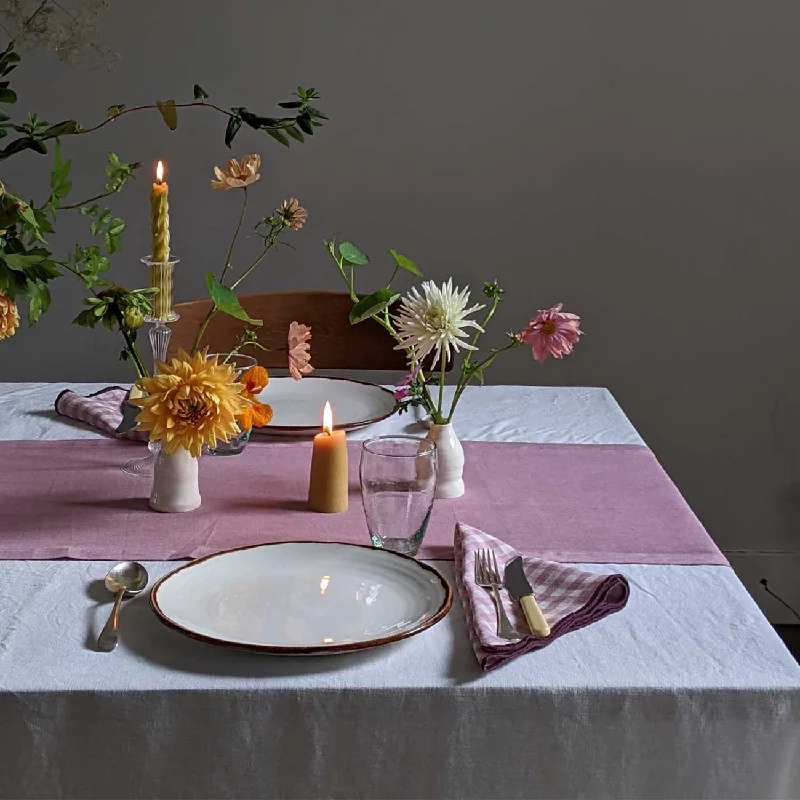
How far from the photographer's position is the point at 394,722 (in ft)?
2.86

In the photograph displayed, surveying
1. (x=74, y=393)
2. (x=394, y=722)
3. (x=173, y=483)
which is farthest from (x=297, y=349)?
(x=394, y=722)

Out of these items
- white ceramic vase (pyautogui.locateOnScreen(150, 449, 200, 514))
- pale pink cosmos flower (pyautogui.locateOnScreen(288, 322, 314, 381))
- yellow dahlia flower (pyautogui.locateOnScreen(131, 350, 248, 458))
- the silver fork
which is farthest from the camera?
pale pink cosmos flower (pyautogui.locateOnScreen(288, 322, 314, 381))

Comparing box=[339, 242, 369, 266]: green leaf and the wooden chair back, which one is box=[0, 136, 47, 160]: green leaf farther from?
the wooden chair back

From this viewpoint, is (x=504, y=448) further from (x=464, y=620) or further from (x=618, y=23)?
(x=618, y=23)

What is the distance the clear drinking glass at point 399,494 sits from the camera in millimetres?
1115

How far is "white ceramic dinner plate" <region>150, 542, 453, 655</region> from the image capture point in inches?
36.9

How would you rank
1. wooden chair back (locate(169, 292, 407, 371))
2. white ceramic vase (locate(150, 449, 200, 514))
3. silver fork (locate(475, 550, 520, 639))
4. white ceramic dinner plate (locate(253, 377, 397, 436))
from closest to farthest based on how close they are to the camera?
silver fork (locate(475, 550, 520, 639)), white ceramic vase (locate(150, 449, 200, 514)), white ceramic dinner plate (locate(253, 377, 397, 436)), wooden chair back (locate(169, 292, 407, 371))

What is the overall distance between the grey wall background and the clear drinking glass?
4.84ft

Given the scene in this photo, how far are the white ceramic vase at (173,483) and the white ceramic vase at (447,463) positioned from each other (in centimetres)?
28

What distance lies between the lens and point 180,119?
2514 millimetres

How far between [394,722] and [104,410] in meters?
0.85

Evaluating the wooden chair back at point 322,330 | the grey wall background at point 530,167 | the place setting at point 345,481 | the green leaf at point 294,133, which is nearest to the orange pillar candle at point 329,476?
the place setting at point 345,481

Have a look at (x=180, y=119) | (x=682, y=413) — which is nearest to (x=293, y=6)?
(x=180, y=119)

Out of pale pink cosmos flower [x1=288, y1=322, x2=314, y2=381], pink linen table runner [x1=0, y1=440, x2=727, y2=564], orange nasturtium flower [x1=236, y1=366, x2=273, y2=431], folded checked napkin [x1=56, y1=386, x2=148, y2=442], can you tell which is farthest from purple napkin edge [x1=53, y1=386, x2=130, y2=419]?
orange nasturtium flower [x1=236, y1=366, x2=273, y2=431]
